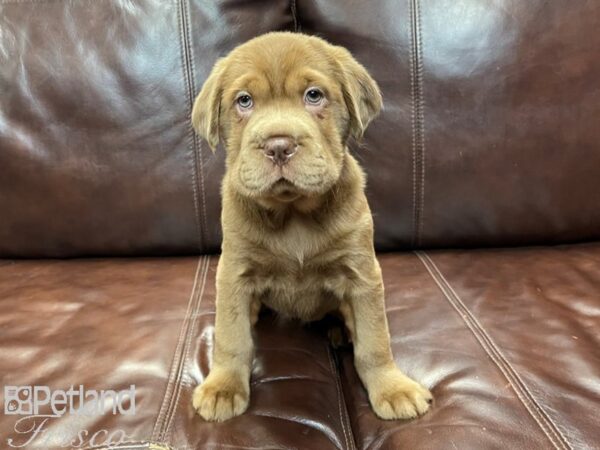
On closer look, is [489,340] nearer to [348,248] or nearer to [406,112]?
[348,248]

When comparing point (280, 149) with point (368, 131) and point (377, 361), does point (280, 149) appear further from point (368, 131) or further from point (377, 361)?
point (368, 131)

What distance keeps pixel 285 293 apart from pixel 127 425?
0.56m

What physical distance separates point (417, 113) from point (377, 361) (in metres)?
1.12

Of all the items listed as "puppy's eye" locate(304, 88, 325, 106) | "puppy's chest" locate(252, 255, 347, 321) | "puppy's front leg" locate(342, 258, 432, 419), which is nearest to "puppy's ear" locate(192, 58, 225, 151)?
"puppy's eye" locate(304, 88, 325, 106)

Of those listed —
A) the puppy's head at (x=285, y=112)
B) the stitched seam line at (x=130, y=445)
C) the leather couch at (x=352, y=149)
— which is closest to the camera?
the stitched seam line at (x=130, y=445)

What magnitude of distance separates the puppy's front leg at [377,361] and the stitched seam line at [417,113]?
0.77 metres

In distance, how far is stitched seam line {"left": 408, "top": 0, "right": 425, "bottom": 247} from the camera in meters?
2.27

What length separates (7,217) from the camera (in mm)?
2389

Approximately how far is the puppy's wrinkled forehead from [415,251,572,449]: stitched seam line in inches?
34.3

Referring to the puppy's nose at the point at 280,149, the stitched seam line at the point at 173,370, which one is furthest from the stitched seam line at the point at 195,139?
the puppy's nose at the point at 280,149

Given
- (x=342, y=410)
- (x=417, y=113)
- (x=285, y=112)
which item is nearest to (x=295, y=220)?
(x=285, y=112)

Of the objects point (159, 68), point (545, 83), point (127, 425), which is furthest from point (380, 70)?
point (127, 425)

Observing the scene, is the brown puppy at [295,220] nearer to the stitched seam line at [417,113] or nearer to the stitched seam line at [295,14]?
the stitched seam line at [417,113]

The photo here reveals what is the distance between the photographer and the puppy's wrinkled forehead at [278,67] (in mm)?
1493
